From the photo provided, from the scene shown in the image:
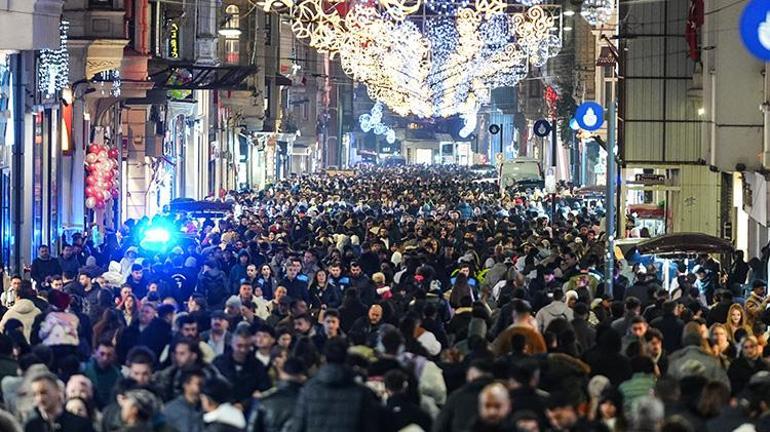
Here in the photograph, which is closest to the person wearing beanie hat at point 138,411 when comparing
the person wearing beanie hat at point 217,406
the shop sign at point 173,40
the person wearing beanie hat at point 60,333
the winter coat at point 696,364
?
the person wearing beanie hat at point 217,406

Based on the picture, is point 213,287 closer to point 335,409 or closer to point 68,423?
point 68,423

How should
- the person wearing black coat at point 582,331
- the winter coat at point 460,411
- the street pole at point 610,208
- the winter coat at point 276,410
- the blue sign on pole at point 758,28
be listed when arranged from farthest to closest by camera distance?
the street pole at point 610,208, the person wearing black coat at point 582,331, the blue sign on pole at point 758,28, the winter coat at point 276,410, the winter coat at point 460,411

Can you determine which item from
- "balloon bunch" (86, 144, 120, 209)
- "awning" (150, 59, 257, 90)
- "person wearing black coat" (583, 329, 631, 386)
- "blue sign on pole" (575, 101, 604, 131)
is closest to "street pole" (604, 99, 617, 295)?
"blue sign on pole" (575, 101, 604, 131)

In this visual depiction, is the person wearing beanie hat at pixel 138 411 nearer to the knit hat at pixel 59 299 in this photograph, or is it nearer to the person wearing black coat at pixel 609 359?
the person wearing black coat at pixel 609 359

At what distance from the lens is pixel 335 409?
11672 mm

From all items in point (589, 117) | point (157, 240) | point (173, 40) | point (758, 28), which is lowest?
point (157, 240)

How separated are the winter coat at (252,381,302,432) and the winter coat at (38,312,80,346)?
18.1 feet

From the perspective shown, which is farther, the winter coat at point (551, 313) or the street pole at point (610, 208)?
the street pole at point (610, 208)

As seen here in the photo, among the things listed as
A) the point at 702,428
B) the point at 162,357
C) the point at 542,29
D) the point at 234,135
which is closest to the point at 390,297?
the point at 162,357

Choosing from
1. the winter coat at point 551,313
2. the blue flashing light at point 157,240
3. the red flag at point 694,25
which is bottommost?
the winter coat at point 551,313

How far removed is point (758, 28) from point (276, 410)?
716cm

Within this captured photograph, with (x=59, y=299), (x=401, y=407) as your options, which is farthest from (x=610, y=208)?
(x=401, y=407)

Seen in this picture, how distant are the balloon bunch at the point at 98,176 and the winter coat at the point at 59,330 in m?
24.3

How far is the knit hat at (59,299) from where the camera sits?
66.8ft
